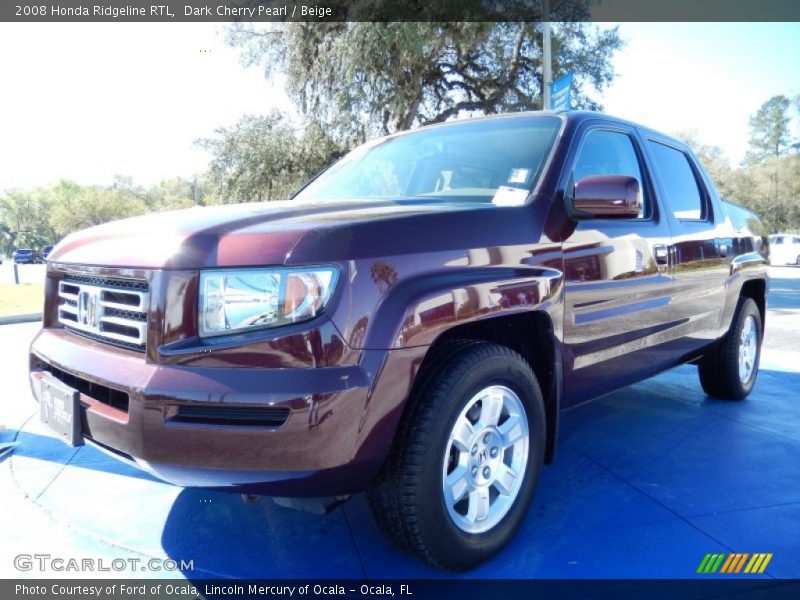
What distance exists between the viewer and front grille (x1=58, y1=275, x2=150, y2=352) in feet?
6.56

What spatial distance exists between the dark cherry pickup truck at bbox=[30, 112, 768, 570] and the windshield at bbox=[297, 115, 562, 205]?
0.06 ft

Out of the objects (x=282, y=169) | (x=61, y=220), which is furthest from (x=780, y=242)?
(x=61, y=220)

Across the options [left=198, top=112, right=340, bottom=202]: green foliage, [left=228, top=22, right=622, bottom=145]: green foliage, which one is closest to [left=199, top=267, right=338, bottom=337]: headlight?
[left=228, top=22, right=622, bottom=145]: green foliage

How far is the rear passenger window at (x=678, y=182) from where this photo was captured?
357 centimetres

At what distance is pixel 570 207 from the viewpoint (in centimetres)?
264

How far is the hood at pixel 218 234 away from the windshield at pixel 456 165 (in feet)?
1.12

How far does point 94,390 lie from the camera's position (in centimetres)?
211

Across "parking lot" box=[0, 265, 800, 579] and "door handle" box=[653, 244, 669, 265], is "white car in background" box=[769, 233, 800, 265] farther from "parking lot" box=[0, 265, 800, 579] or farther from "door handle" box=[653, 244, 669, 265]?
"door handle" box=[653, 244, 669, 265]

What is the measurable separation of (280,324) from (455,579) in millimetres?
1198

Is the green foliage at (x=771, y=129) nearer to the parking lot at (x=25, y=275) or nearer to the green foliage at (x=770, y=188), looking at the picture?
the green foliage at (x=770, y=188)

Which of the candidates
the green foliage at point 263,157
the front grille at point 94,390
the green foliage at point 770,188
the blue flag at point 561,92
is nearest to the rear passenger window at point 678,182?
the front grille at point 94,390

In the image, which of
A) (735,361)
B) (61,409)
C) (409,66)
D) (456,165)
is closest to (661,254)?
(456,165)

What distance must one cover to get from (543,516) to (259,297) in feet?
5.57

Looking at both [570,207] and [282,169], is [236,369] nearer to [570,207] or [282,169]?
[570,207]
